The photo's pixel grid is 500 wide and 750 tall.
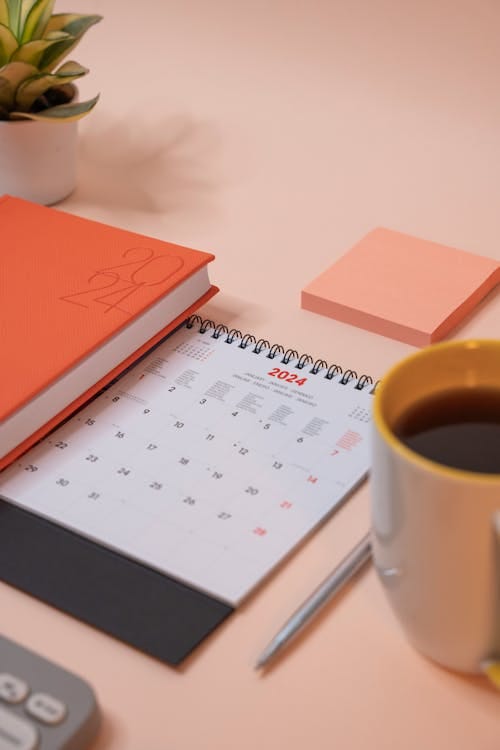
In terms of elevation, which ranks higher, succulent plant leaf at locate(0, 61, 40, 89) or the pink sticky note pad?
succulent plant leaf at locate(0, 61, 40, 89)

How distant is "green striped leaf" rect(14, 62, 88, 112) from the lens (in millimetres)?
942

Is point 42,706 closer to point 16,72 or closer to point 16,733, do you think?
point 16,733

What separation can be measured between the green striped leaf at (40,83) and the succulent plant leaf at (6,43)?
0.03 meters

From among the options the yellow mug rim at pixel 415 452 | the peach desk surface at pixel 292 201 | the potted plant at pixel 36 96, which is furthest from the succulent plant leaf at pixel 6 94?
the yellow mug rim at pixel 415 452

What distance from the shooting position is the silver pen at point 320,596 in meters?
0.55

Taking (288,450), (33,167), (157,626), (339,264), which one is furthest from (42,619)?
(33,167)

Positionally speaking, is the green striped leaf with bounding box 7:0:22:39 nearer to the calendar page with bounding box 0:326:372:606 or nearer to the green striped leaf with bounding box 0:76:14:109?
the green striped leaf with bounding box 0:76:14:109

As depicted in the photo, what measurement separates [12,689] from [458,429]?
0.25 metres

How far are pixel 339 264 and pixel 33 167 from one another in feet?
1.05

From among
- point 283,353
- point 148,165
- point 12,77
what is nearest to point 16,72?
point 12,77

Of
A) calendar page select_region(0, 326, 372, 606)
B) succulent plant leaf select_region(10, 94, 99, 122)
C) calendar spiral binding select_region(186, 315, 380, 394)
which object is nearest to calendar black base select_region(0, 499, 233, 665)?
calendar page select_region(0, 326, 372, 606)

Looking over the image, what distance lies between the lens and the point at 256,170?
1.08 m

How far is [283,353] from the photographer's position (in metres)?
0.78

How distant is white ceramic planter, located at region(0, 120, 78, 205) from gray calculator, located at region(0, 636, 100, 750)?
0.56 meters
